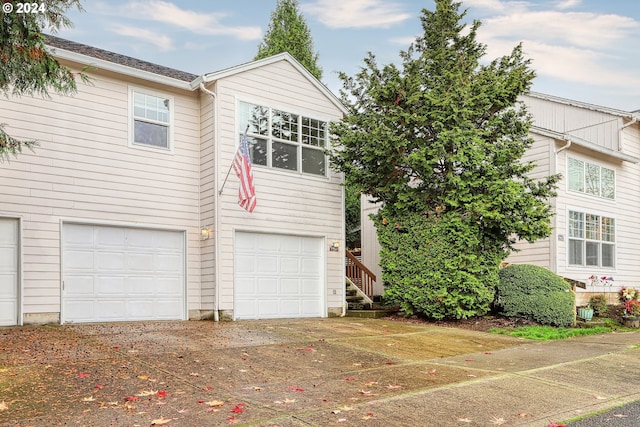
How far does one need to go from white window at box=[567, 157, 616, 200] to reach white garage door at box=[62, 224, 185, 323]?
35.0 ft

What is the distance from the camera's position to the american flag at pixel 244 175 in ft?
34.8

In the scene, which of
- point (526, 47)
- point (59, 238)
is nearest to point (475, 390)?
point (59, 238)

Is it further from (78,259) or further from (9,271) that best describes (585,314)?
(9,271)

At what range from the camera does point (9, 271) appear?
959cm

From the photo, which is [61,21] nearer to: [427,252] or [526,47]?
[427,252]

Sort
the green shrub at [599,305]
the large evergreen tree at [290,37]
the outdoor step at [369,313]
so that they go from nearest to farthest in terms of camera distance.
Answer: the outdoor step at [369,313]
the green shrub at [599,305]
the large evergreen tree at [290,37]

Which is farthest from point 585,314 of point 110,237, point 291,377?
point 110,237

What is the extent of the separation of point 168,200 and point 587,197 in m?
11.5

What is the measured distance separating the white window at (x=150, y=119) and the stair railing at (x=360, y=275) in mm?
6537

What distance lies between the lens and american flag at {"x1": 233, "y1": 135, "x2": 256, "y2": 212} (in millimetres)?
10609

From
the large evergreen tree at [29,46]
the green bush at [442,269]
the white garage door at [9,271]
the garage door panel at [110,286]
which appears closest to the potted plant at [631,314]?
the green bush at [442,269]

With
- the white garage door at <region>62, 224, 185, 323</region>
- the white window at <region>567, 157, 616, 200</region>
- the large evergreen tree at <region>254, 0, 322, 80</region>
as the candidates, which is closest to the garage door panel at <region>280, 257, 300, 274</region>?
the white garage door at <region>62, 224, 185, 323</region>

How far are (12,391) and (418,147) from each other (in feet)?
29.9

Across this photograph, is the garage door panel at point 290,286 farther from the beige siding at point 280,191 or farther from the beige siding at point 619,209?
the beige siding at point 619,209
